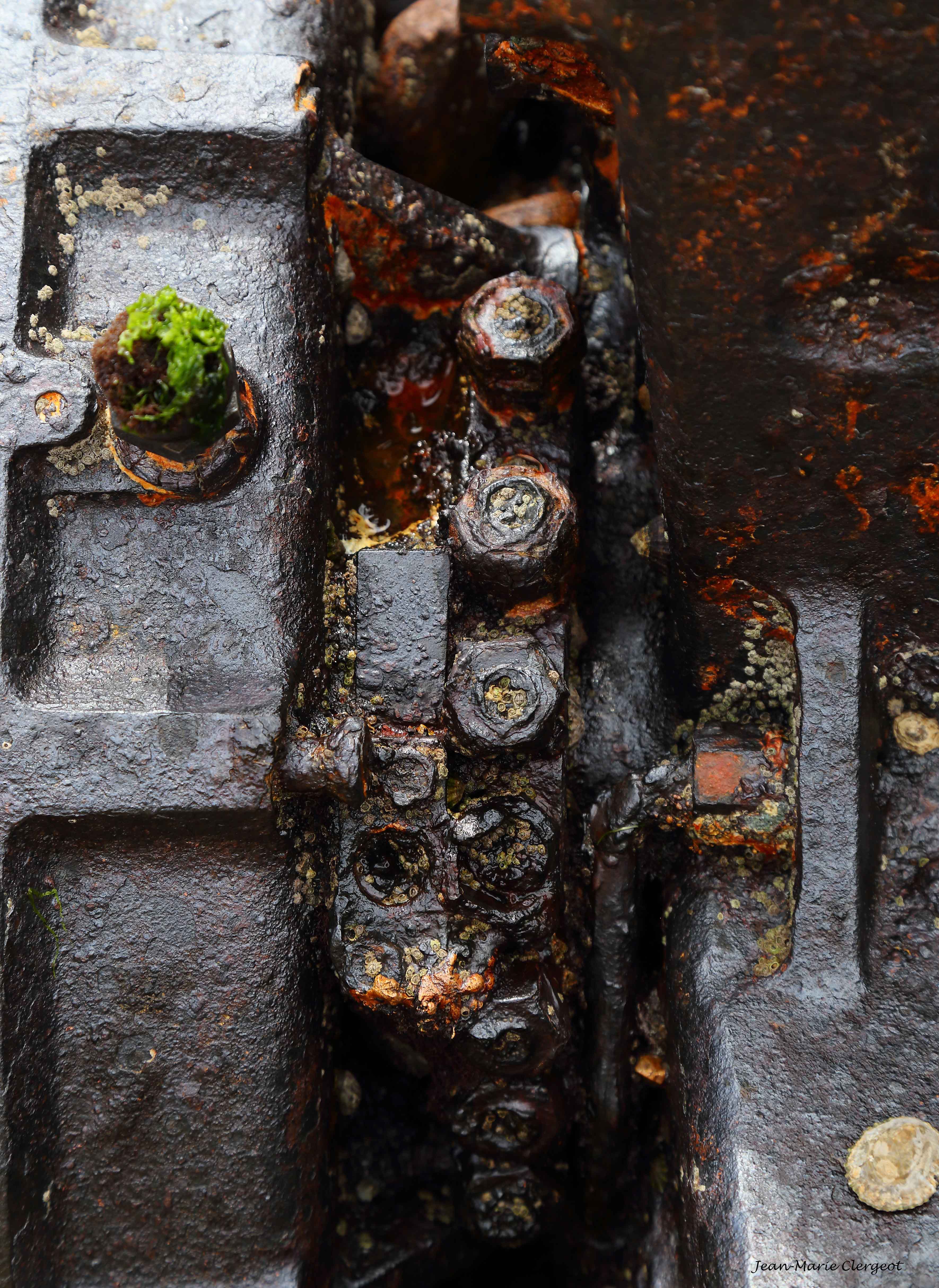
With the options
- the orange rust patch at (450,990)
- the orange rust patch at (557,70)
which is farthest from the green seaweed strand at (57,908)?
the orange rust patch at (557,70)

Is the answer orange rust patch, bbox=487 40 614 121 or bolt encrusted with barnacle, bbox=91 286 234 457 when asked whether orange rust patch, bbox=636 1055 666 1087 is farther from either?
orange rust patch, bbox=487 40 614 121

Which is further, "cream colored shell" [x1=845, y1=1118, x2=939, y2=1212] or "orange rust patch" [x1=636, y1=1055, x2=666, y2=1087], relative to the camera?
"orange rust patch" [x1=636, y1=1055, x2=666, y2=1087]

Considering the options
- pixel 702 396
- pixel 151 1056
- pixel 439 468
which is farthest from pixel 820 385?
pixel 151 1056

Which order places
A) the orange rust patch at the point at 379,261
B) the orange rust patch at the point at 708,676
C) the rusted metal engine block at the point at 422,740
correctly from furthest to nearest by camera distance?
the orange rust patch at the point at 379,261 < the orange rust patch at the point at 708,676 < the rusted metal engine block at the point at 422,740

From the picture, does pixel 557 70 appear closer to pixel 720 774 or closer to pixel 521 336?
pixel 521 336

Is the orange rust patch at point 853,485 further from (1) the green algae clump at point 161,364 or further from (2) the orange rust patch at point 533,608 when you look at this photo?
(1) the green algae clump at point 161,364

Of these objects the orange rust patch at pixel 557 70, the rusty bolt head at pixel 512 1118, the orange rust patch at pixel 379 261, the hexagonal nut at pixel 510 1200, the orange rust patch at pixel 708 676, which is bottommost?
the hexagonal nut at pixel 510 1200

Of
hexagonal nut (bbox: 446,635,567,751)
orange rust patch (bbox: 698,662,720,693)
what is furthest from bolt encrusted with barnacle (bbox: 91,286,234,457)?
orange rust patch (bbox: 698,662,720,693)
